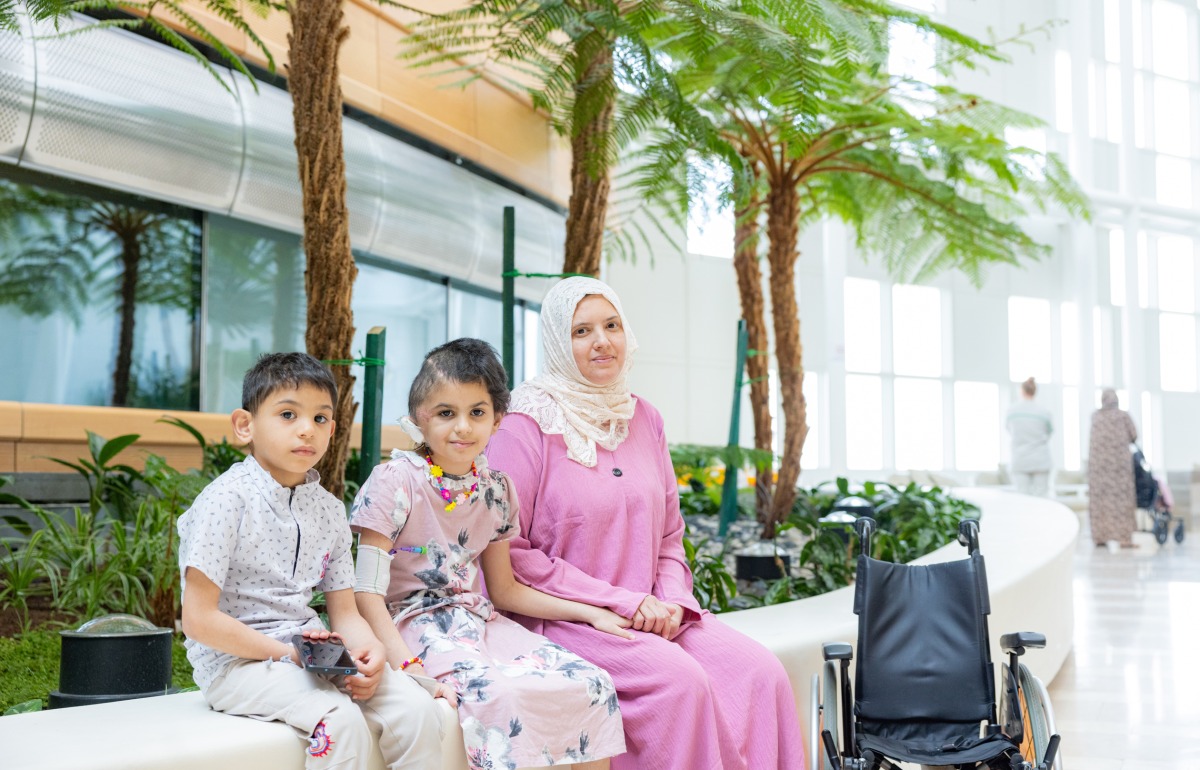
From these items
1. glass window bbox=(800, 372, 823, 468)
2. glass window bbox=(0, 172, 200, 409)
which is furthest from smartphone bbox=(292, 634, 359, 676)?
glass window bbox=(800, 372, 823, 468)

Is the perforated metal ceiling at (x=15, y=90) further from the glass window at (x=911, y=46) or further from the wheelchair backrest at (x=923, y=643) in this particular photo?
the wheelchair backrest at (x=923, y=643)

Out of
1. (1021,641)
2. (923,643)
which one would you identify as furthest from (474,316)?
(1021,641)

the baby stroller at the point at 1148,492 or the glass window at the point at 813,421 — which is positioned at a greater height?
the glass window at the point at 813,421

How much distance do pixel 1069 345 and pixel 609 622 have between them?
19442mm

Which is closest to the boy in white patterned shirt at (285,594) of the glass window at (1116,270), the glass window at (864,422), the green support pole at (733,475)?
the green support pole at (733,475)

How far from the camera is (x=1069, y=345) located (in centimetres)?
1994

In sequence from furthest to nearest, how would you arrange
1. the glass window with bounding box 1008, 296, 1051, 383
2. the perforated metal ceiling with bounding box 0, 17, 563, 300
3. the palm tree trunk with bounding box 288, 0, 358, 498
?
the glass window with bounding box 1008, 296, 1051, 383, the perforated metal ceiling with bounding box 0, 17, 563, 300, the palm tree trunk with bounding box 288, 0, 358, 498

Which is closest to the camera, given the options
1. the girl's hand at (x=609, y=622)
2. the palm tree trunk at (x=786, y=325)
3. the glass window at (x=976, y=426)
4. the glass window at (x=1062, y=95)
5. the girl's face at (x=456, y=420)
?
the girl's face at (x=456, y=420)

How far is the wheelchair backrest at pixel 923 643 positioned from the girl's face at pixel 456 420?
1266 mm

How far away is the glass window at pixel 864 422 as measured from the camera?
17.2m

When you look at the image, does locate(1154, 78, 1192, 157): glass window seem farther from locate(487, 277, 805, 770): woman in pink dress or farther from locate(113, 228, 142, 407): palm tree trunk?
locate(487, 277, 805, 770): woman in pink dress

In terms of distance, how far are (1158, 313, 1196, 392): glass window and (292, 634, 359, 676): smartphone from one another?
2224cm

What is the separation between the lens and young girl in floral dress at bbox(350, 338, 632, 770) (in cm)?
216

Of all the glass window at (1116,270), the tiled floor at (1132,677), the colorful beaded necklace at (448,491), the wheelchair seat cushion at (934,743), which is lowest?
the tiled floor at (1132,677)
